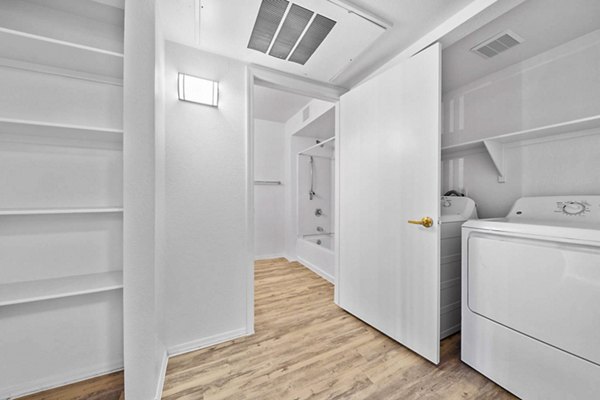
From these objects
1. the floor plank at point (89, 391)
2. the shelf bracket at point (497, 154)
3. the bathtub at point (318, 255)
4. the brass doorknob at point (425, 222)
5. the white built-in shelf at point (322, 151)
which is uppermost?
the white built-in shelf at point (322, 151)

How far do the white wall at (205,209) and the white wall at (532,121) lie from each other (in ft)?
7.02

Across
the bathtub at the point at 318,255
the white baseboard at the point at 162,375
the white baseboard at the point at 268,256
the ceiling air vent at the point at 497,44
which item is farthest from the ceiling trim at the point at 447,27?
the white baseboard at the point at 268,256

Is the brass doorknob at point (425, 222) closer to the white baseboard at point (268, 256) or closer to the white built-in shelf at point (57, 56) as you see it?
the white built-in shelf at point (57, 56)

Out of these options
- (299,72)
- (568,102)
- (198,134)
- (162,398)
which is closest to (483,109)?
(568,102)

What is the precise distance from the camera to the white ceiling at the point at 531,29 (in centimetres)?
128

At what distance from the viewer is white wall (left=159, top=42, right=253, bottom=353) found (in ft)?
5.34

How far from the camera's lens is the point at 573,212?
4.79 ft

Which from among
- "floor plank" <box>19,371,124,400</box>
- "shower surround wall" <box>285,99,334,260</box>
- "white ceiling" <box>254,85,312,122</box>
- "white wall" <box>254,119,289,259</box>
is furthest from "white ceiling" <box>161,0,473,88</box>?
"floor plank" <box>19,371,124,400</box>

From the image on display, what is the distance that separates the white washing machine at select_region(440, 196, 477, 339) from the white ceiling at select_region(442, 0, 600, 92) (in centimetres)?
117

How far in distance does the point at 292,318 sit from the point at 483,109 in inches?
104

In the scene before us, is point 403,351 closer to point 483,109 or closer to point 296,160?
point 483,109

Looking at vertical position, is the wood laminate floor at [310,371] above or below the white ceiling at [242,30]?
below

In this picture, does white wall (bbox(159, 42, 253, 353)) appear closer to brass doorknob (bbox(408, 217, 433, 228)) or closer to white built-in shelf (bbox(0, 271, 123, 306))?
white built-in shelf (bbox(0, 271, 123, 306))

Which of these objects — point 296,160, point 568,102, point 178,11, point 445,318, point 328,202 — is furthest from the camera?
point 328,202
